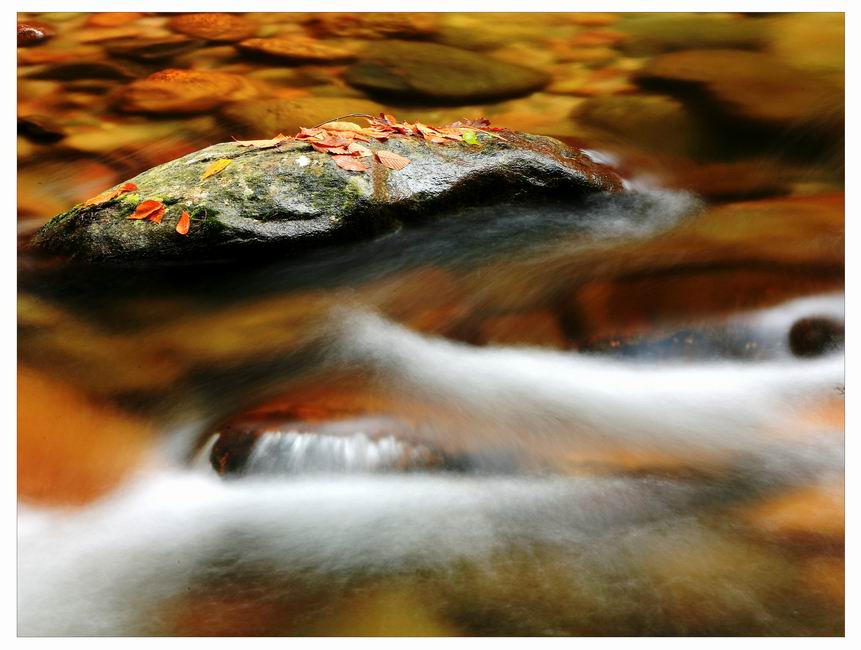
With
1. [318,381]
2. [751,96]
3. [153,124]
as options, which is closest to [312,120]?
[153,124]

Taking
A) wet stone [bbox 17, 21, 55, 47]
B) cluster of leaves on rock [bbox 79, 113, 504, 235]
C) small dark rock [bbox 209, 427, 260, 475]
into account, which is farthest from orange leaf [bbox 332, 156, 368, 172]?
wet stone [bbox 17, 21, 55, 47]

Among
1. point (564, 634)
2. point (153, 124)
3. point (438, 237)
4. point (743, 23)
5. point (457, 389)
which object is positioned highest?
point (743, 23)

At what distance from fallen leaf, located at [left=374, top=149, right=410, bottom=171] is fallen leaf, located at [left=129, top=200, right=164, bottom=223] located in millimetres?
1304

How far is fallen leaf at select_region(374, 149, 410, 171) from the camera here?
14.5ft

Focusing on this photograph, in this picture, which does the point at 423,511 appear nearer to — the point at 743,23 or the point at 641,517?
the point at 641,517

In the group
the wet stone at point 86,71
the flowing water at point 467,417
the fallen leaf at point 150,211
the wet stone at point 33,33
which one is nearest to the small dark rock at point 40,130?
the flowing water at point 467,417

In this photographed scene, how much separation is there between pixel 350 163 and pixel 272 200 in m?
0.52

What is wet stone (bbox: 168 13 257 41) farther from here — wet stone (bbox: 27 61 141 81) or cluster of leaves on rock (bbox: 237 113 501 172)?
cluster of leaves on rock (bbox: 237 113 501 172)

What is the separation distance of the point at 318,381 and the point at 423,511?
913mm

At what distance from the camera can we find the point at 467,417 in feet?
10.9

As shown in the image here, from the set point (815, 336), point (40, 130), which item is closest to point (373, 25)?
point (40, 130)

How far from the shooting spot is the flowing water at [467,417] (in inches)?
104

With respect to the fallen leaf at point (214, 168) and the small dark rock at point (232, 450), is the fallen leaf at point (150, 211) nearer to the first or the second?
the fallen leaf at point (214, 168)

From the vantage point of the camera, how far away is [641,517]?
2.86m
